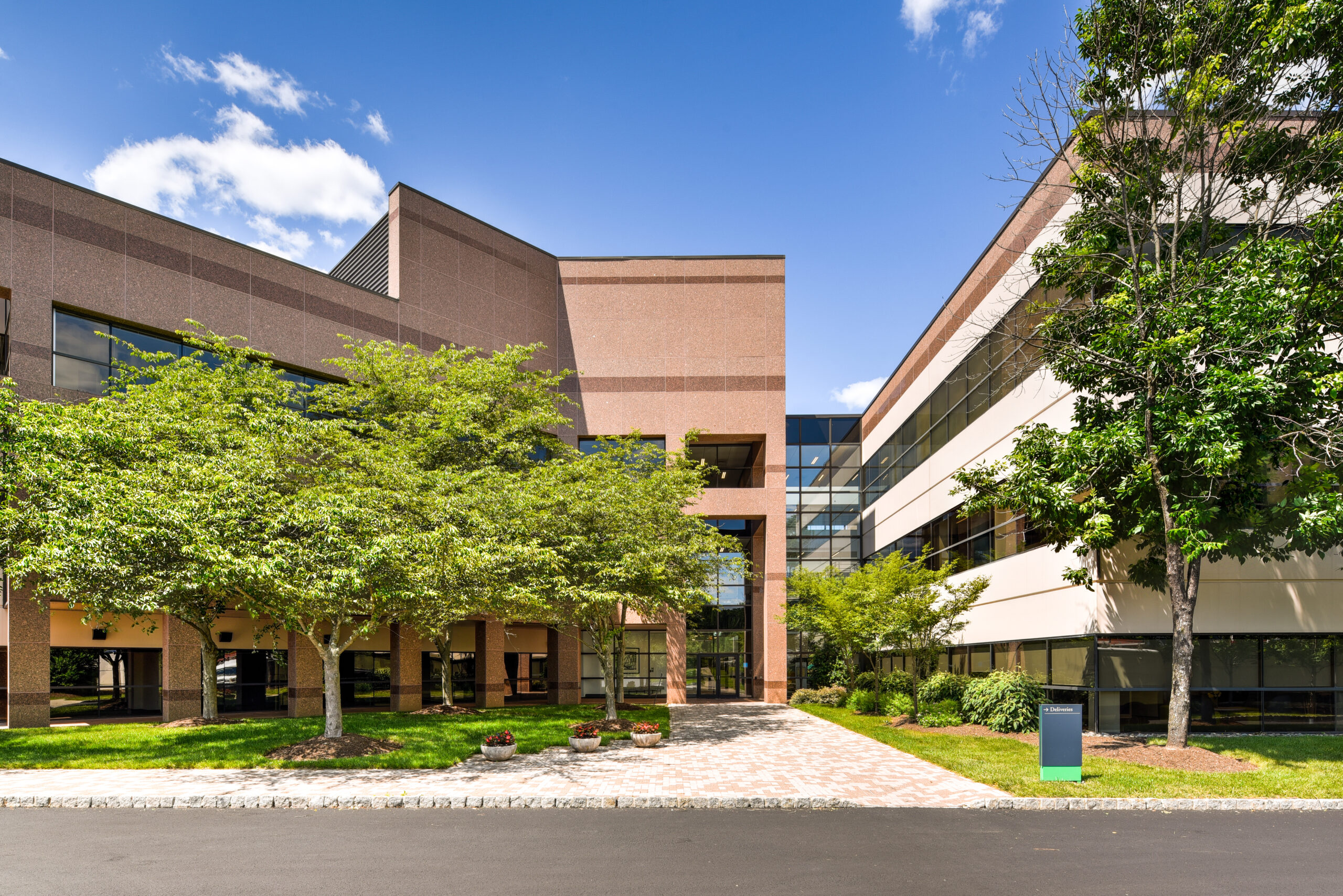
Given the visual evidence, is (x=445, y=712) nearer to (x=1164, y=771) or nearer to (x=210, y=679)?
(x=210, y=679)

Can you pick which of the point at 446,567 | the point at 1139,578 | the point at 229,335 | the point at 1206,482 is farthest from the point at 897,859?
the point at 229,335

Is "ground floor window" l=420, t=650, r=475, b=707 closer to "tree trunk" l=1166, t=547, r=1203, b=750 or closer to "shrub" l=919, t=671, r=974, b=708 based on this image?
"shrub" l=919, t=671, r=974, b=708

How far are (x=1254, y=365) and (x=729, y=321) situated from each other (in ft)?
79.8

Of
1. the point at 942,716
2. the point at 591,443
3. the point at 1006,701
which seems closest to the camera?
the point at 1006,701

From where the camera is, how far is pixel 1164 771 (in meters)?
16.0

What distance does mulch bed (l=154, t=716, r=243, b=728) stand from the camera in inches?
943

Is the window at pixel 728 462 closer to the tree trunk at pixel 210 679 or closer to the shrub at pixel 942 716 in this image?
the shrub at pixel 942 716

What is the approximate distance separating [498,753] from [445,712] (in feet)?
43.0

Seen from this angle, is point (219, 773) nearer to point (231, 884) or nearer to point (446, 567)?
point (446, 567)

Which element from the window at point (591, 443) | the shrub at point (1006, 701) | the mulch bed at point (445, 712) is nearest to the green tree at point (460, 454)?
the mulch bed at point (445, 712)

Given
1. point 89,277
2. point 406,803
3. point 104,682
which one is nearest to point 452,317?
point 89,277

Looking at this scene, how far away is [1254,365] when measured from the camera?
54.4ft

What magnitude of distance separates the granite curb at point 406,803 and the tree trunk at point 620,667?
13.4 metres

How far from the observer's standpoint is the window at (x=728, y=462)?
1626 inches
